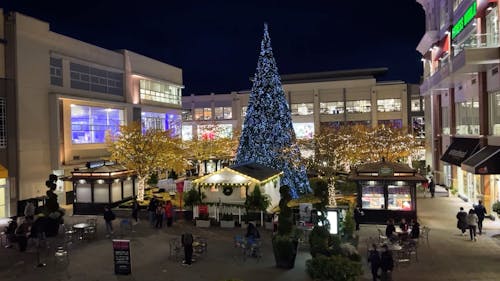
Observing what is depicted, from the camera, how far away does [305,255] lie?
61.7 feet

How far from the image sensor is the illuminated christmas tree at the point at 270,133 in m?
32.6

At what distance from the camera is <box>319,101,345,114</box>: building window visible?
240 feet

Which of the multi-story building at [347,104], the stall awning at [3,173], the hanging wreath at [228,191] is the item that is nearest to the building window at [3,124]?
the stall awning at [3,173]

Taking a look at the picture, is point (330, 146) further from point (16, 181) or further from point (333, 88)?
point (333, 88)

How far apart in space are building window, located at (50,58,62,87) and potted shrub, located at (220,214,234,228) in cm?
1986

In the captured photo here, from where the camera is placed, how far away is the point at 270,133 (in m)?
32.9

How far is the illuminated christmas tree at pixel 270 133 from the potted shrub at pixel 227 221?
282 inches

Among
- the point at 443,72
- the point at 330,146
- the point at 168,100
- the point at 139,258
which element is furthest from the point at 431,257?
the point at 168,100

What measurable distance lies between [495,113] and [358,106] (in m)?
47.7

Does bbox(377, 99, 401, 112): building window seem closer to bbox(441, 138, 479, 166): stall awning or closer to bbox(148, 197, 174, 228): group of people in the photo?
bbox(441, 138, 479, 166): stall awning

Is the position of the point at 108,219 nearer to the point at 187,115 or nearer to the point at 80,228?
the point at 80,228

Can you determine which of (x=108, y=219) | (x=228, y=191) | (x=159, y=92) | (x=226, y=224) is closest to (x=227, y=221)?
(x=226, y=224)

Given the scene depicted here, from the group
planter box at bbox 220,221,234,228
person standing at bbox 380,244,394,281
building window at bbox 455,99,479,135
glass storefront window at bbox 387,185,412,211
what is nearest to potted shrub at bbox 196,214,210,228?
planter box at bbox 220,221,234,228

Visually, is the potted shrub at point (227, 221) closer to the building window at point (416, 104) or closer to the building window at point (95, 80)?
the building window at point (95, 80)
